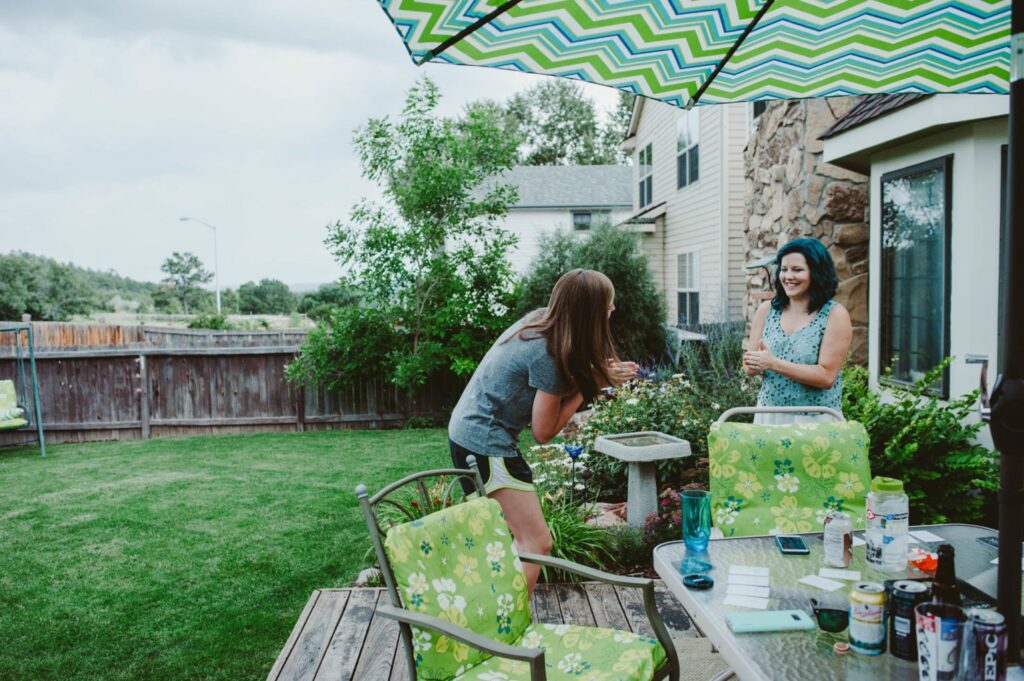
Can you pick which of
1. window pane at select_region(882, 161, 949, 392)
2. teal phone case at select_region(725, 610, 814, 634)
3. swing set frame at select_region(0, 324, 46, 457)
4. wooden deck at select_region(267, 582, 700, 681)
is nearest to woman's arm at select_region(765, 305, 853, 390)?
wooden deck at select_region(267, 582, 700, 681)

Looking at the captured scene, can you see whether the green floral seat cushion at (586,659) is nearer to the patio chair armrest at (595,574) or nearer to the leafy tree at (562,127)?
the patio chair armrest at (595,574)

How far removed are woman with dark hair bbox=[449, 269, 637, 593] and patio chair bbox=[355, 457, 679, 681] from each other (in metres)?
0.48

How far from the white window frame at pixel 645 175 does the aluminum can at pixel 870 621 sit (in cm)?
1652

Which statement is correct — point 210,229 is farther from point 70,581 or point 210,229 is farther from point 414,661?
point 414,661

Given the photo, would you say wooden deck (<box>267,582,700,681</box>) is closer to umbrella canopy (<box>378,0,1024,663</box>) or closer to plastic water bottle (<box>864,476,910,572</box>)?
A: plastic water bottle (<box>864,476,910,572</box>)

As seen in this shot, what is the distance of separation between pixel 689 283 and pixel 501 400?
39.2 feet

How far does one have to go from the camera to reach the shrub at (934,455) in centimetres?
427

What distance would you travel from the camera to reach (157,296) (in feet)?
127

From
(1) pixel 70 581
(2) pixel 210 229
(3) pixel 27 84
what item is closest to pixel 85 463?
(1) pixel 70 581

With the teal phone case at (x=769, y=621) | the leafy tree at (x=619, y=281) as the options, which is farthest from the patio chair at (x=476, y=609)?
the leafy tree at (x=619, y=281)

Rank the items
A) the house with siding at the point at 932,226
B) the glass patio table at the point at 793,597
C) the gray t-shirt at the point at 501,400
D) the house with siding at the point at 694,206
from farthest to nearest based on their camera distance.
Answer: the house with siding at the point at 694,206 → the house with siding at the point at 932,226 → the gray t-shirt at the point at 501,400 → the glass patio table at the point at 793,597

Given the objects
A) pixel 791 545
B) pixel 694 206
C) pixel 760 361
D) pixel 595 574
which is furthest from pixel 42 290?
pixel 791 545

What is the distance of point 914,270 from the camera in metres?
5.42

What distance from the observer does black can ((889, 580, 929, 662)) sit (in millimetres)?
1569
